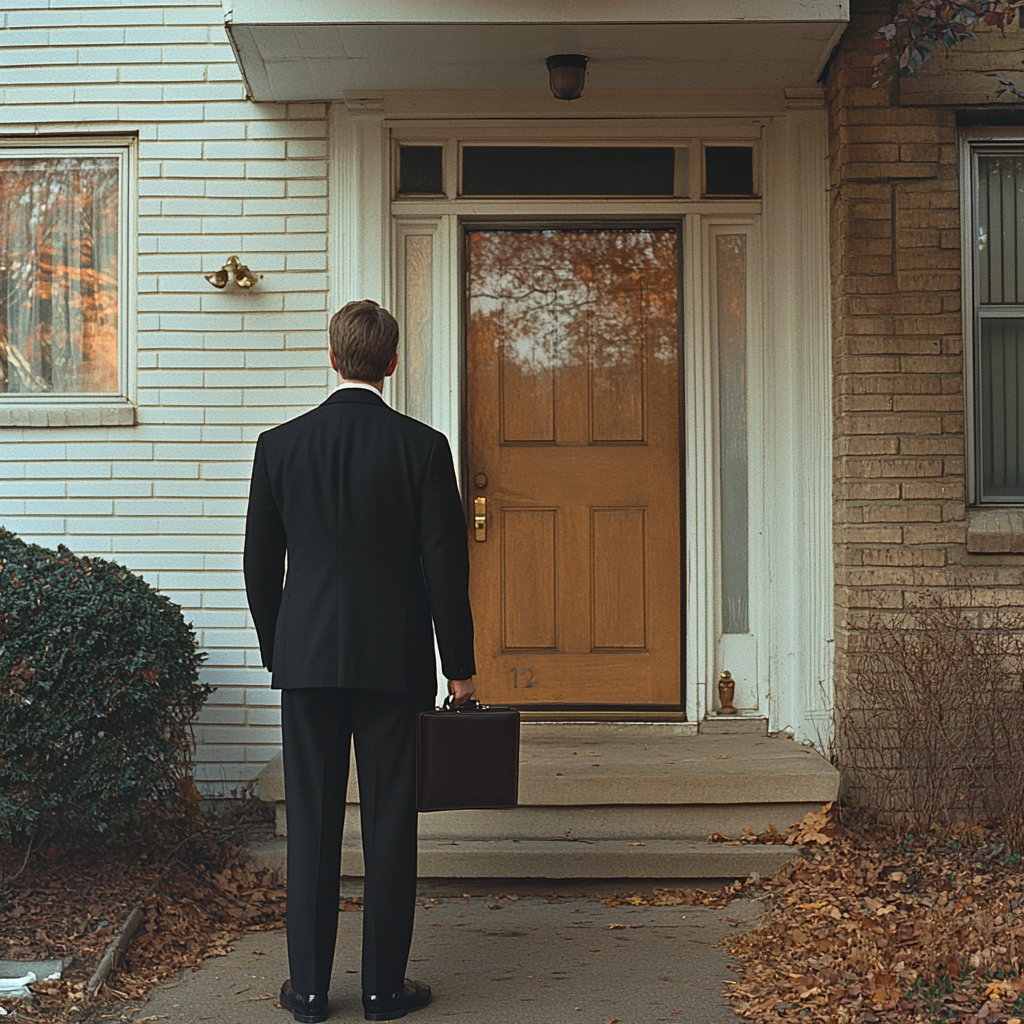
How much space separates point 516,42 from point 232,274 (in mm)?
1731

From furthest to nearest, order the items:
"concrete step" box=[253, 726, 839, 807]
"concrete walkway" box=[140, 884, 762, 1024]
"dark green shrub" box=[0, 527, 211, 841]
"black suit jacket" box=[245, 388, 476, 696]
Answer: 1. "concrete step" box=[253, 726, 839, 807]
2. "dark green shrub" box=[0, 527, 211, 841]
3. "concrete walkway" box=[140, 884, 762, 1024]
4. "black suit jacket" box=[245, 388, 476, 696]

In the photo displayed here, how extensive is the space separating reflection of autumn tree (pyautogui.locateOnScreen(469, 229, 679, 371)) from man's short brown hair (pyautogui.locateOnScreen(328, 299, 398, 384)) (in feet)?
7.75

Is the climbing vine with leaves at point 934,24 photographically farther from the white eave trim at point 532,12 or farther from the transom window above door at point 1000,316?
the transom window above door at point 1000,316

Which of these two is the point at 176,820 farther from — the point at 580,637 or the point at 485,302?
the point at 485,302

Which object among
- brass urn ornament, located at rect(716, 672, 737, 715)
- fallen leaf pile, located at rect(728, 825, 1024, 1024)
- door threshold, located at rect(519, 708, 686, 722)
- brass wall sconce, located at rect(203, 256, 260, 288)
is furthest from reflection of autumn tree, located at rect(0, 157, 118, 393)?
fallen leaf pile, located at rect(728, 825, 1024, 1024)

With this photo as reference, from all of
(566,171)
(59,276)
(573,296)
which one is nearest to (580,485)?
(573,296)

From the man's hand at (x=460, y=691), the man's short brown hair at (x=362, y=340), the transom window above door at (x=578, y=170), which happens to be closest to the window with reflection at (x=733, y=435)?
the transom window above door at (x=578, y=170)

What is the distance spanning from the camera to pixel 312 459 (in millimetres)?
3406

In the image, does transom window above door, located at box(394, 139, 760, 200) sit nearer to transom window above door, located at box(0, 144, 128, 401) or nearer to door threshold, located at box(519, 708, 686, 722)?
transom window above door, located at box(0, 144, 128, 401)

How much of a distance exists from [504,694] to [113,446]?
228 cm

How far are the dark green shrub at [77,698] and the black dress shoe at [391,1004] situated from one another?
55.2 inches

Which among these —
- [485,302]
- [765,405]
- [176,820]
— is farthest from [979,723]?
[176,820]

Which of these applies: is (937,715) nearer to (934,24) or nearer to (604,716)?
(604,716)

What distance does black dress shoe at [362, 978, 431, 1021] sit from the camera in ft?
11.3
